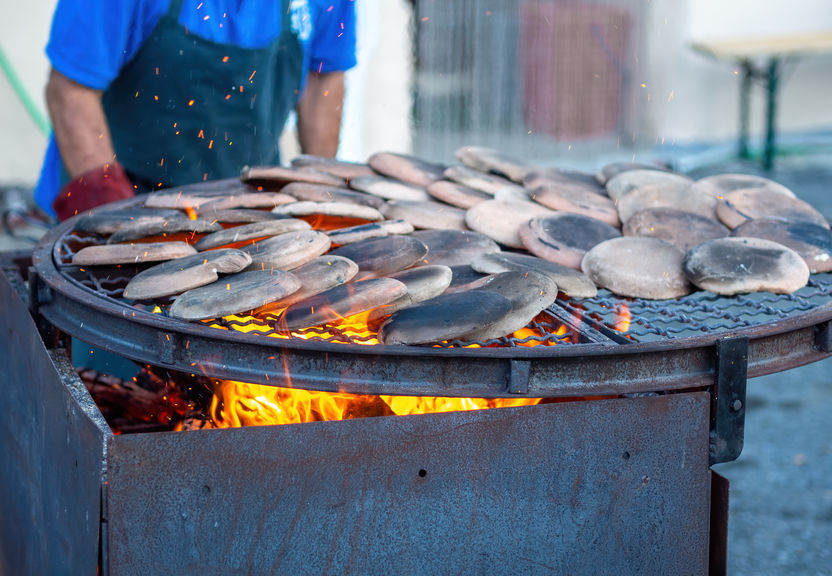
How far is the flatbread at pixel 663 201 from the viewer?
205cm

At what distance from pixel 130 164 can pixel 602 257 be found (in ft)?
5.53

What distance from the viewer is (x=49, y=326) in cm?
175

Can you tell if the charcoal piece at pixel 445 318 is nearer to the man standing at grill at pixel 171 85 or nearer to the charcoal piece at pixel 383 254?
the charcoal piece at pixel 383 254

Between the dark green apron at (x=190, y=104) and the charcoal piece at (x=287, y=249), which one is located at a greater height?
the dark green apron at (x=190, y=104)

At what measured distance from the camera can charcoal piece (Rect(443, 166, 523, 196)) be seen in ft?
7.12

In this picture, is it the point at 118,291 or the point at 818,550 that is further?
the point at 818,550

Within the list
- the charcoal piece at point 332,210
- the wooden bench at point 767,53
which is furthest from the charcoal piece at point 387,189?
the wooden bench at point 767,53

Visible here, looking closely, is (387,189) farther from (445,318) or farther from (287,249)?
(445,318)

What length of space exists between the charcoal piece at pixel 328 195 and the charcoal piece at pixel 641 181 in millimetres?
592

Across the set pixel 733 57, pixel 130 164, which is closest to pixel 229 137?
pixel 130 164

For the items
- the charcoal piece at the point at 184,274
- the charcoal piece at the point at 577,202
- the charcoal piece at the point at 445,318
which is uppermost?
the charcoal piece at the point at 577,202

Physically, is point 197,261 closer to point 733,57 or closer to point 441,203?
point 441,203

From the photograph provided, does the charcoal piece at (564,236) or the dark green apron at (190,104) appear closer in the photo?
the charcoal piece at (564,236)

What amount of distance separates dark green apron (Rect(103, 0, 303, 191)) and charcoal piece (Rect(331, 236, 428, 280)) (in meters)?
1.22
